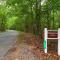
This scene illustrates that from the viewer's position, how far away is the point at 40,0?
2591 cm

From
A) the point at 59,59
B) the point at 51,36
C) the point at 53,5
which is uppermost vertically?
the point at 53,5

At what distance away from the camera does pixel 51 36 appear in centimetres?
1369

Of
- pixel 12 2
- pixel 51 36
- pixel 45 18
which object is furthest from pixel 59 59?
pixel 45 18

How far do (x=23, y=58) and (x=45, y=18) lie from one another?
1717 centimetres

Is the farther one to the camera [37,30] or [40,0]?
[37,30]

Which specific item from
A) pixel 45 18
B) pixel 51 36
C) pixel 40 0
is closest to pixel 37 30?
pixel 45 18

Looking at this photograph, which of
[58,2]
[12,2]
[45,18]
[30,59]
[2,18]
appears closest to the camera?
[30,59]

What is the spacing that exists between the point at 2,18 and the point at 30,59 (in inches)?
2196

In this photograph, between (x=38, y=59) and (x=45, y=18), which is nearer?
(x=38, y=59)

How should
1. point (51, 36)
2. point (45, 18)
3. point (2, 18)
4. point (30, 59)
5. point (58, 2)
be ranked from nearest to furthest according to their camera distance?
point (30, 59) → point (51, 36) → point (58, 2) → point (45, 18) → point (2, 18)

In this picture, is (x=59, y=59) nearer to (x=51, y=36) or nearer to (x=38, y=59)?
(x=38, y=59)

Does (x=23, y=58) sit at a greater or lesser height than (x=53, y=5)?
lesser

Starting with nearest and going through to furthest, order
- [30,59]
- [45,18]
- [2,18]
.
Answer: [30,59] < [45,18] < [2,18]

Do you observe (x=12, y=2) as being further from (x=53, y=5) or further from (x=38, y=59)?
(x=38, y=59)
